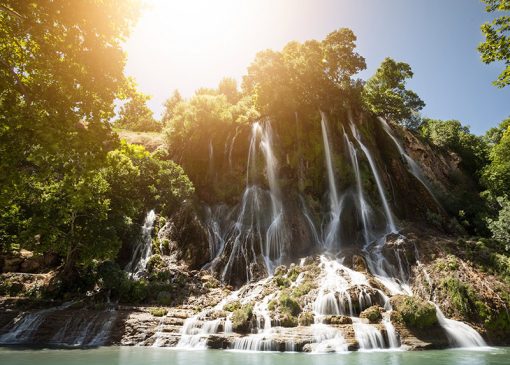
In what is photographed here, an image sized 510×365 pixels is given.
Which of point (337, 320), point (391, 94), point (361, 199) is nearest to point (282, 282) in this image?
point (337, 320)

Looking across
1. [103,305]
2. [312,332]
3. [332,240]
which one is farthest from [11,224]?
[332,240]

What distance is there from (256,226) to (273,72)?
16590 millimetres

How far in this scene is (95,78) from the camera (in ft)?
31.1

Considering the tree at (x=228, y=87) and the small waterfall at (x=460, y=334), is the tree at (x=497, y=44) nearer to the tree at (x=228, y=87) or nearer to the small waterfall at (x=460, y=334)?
the small waterfall at (x=460, y=334)

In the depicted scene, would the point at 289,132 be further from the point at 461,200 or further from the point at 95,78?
the point at 95,78

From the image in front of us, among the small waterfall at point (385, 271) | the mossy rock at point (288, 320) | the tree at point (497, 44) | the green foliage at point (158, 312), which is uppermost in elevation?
the tree at point (497, 44)

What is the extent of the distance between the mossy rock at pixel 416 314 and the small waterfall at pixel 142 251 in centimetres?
1568

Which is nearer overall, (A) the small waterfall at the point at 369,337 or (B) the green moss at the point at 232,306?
(A) the small waterfall at the point at 369,337

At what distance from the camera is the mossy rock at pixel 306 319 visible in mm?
14320

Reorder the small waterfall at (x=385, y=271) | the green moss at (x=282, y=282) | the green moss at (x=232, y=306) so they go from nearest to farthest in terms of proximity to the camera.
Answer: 1. the green moss at (x=232, y=306)
2. the small waterfall at (x=385, y=271)
3. the green moss at (x=282, y=282)

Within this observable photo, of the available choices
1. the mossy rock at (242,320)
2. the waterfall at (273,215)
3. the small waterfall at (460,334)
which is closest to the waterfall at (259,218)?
the waterfall at (273,215)

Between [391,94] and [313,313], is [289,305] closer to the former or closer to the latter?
[313,313]

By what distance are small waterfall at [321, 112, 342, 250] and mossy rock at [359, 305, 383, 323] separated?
31.8 ft

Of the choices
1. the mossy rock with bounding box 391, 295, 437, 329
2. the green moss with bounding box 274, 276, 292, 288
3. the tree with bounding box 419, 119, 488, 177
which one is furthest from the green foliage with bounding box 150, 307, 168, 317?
the tree with bounding box 419, 119, 488, 177
